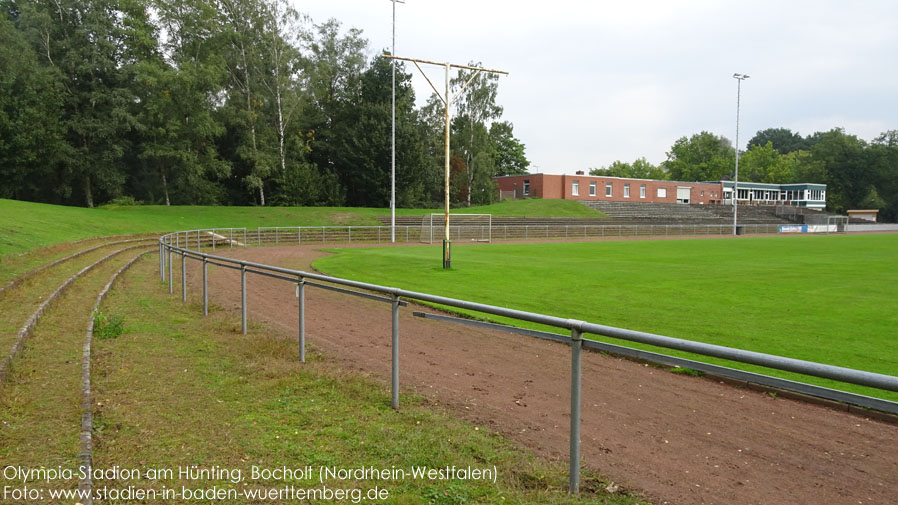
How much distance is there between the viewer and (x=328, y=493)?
3.49 metres

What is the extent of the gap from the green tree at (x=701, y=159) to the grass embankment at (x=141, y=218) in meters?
59.4

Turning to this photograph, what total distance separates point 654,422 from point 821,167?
111 meters

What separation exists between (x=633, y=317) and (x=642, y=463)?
618cm

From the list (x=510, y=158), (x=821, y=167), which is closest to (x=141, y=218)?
(x=510, y=158)

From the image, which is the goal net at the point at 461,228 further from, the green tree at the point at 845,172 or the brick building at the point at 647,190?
the green tree at the point at 845,172

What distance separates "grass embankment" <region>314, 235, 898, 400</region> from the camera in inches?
328

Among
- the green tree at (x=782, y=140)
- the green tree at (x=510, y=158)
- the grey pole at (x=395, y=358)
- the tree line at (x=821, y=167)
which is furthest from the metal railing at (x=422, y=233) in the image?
the green tree at (x=782, y=140)

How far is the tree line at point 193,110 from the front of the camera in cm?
4238

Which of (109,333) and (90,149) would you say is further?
(90,149)

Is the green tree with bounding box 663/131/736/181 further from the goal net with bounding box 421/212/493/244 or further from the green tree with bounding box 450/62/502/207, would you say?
the goal net with bounding box 421/212/493/244

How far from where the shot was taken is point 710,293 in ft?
42.7

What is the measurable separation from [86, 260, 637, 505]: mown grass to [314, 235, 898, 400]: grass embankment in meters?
4.79

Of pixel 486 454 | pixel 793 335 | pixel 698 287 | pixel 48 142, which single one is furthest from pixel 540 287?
pixel 48 142

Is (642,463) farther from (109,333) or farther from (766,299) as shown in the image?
(766,299)
